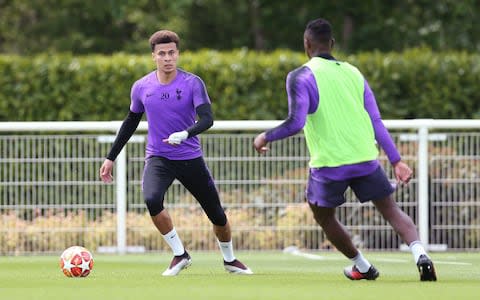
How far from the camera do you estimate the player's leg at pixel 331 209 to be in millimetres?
10453

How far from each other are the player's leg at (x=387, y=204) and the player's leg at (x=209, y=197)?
70.2 inches

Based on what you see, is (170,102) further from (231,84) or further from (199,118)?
(231,84)

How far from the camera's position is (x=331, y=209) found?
1056cm

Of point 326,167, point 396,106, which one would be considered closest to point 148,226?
point 396,106

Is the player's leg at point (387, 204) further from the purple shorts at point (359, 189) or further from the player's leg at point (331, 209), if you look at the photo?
the player's leg at point (331, 209)

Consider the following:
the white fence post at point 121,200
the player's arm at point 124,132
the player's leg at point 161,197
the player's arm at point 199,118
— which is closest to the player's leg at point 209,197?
the player's leg at point 161,197

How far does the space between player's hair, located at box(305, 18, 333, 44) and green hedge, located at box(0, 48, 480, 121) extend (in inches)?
297

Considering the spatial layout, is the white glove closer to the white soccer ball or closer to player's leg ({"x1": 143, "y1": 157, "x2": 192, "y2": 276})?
player's leg ({"x1": 143, "y1": 157, "x2": 192, "y2": 276})

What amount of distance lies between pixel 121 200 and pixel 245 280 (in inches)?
198

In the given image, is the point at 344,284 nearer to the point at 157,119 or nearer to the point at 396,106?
the point at 157,119

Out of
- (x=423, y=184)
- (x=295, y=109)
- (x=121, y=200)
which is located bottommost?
(x=121, y=200)

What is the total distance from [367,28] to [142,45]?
413 centimetres

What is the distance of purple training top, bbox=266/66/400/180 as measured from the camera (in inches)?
397

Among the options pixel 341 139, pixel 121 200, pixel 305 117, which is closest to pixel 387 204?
pixel 341 139
